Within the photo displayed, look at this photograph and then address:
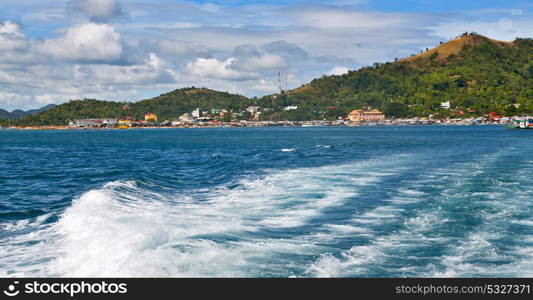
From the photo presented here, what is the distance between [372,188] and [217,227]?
13019 millimetres

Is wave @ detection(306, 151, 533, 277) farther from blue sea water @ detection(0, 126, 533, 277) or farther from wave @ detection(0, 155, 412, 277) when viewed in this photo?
wave @ detection(0, 155, 412, 277)

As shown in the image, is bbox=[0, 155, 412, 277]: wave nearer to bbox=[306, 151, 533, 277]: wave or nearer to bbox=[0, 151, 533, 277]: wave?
bbox=[0, 151, 533, 277]: wave

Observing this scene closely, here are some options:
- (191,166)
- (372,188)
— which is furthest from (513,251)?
(191,166)

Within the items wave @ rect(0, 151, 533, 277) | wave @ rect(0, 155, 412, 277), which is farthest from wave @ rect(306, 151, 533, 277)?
wave @ rect(0, 155, 412, 277)

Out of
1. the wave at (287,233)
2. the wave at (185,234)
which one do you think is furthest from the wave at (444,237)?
the wave at (185,234)

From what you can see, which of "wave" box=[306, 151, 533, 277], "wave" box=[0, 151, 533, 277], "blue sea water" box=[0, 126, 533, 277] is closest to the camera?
"wave" box=[306, 151, 533, 277]

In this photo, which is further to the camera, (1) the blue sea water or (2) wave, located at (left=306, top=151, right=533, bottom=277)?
(1) the blue sea water

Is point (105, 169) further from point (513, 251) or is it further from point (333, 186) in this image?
point (513, 251)

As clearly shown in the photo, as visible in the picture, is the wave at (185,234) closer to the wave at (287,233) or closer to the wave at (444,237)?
the wave at (287,233)

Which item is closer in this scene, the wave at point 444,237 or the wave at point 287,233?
the wave at point 444,237

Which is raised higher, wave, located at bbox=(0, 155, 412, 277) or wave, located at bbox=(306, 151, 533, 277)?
wave, located at bbox=(0, 155, 412, 277)

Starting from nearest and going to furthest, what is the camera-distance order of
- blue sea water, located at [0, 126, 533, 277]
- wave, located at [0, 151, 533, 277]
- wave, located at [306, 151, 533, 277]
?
wave, located at [306, 151, 533, 277] → wave, located at [0, 151, 533, 277] → blue sea water, located at [0, 126, 533, 277]

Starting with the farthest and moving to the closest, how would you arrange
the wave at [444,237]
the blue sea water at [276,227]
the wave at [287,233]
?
the blue sea water at [276,227], the wave at [287,233], the wave at [444,237]

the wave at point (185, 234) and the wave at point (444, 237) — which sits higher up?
the wave at point (185, 234)
